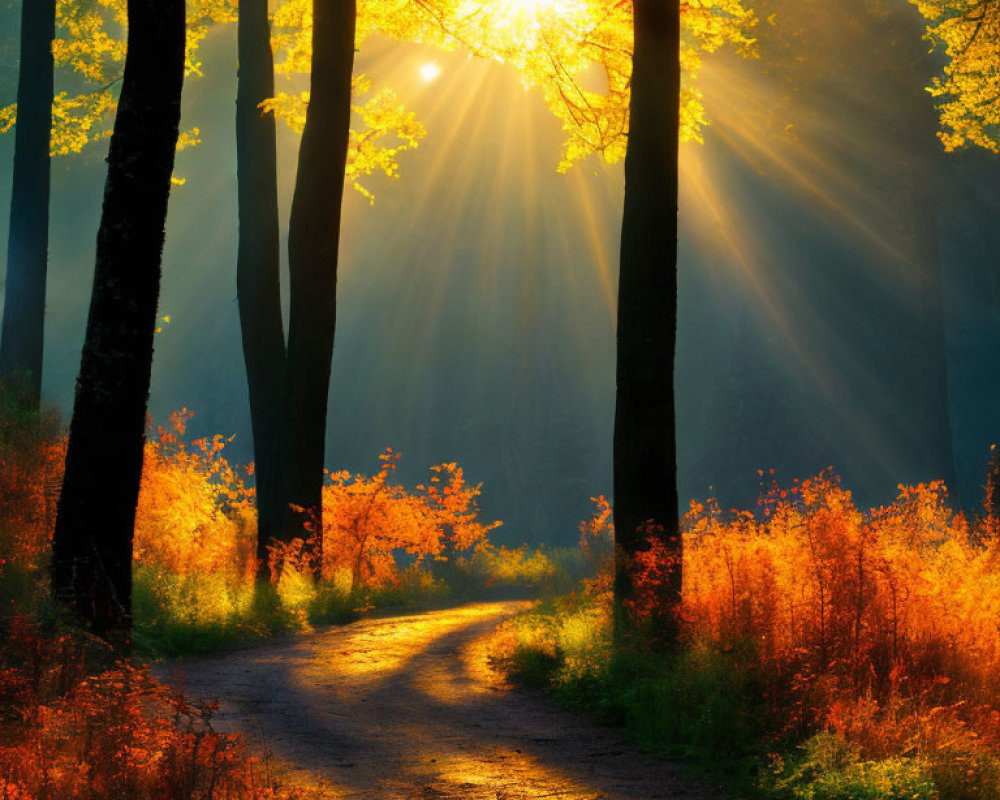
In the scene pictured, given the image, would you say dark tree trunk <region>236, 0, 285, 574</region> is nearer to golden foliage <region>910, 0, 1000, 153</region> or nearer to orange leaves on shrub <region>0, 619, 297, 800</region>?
orange leaves on shrub <region>0, 619, 297, 800</region>

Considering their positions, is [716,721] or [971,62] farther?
[971,62]

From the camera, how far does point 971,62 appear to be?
42.5ft

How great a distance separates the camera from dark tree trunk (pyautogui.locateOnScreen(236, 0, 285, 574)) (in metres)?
12.8

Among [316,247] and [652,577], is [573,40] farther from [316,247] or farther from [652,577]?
[652,577]

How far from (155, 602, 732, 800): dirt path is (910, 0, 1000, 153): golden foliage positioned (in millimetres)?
10704

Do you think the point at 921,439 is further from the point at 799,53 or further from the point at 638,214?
the point at 638,214

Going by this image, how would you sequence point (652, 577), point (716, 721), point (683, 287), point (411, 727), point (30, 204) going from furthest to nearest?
1. point (683, 287)
2. point (30, 204)
3. point (652, 577)
4. point (411, 727)
5. point (716, 721)

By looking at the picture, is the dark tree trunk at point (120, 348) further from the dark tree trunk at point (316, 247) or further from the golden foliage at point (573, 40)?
the golden foliage at point (573, 40)

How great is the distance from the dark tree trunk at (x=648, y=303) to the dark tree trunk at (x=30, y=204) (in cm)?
1065

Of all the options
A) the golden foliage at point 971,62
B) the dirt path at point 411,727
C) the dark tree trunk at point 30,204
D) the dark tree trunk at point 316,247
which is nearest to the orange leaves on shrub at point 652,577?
the dirt path at point 411,727

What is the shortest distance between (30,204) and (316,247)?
6925 mm

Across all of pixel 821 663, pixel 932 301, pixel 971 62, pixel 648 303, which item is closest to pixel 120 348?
pixel 648 303

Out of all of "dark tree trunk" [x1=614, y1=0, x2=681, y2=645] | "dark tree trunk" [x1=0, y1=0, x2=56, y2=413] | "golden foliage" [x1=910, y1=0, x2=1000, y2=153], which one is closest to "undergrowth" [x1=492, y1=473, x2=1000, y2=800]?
"dark tree trunk" [x1=614, y1=0, x2=681, y2=645]

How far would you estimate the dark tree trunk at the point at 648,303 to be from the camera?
7.75 meters
